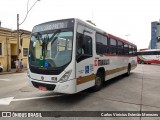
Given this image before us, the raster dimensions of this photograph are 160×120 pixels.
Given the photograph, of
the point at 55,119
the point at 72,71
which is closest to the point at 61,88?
the point at 72,71

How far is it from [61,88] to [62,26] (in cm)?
224

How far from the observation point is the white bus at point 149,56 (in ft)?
120

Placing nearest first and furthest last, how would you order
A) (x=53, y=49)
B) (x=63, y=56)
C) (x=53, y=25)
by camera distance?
(x=63, y=56), (x=53, y=49), (x=53, y=25)

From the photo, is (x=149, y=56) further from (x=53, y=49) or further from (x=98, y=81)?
(x=53, y=49)

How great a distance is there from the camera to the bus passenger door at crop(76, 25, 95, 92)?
246 inches

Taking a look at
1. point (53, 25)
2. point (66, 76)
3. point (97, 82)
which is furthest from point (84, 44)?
point (97, 82)

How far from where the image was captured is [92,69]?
7363 mm

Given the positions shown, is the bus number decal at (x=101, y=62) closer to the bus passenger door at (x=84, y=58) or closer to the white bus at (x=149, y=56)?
the bus passenger door at (x=84, y=58)

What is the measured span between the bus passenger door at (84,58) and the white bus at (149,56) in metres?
32.8

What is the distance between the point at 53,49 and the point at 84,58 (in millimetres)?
1257

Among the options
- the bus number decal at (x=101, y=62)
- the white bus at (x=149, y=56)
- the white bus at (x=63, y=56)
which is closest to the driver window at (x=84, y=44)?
the white bus at (x=63, y=56)

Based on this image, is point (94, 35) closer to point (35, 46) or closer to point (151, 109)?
point (35, 46)

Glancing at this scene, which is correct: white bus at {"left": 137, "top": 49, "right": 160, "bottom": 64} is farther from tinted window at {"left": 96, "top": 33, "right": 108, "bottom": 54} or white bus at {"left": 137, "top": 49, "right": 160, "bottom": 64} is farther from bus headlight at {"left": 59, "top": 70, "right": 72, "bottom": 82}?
bus headlight at {"left": 59, "top": 70, "right": 72, "bottom": 82}

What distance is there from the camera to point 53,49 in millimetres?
6195
